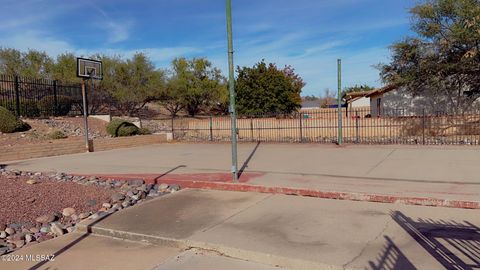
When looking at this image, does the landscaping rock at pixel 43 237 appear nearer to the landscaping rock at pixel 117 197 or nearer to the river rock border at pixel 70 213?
the river rock border at pixel 70 213

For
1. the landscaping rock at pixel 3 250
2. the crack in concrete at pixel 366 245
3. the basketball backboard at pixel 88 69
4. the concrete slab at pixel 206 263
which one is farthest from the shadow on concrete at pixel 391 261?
the basketball backboard at pixel 88 69

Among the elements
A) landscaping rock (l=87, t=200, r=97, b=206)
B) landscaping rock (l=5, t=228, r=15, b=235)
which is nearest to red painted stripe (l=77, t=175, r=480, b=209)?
landscaping rock (l=87, t=200, r=97, b=206)

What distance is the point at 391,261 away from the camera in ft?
15.6

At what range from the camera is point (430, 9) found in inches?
803

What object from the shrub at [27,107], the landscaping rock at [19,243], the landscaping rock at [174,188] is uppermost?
the shrub at [27,107]

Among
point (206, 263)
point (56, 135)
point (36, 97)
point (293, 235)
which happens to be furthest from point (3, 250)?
point (36, 97)

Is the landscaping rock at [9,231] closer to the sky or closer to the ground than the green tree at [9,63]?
closer to the ground

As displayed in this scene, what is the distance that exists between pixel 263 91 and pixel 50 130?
19.9 meters

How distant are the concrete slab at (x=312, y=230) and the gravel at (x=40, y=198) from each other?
1264mm

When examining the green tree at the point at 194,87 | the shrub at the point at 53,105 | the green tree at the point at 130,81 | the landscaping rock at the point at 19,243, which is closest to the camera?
the landscaping rock at the point at 19,243

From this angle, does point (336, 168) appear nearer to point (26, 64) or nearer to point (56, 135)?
point (56, 135)

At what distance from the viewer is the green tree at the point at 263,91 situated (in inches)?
1425

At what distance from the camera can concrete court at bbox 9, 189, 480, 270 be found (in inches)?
195

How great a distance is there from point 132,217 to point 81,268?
6.87 feet
